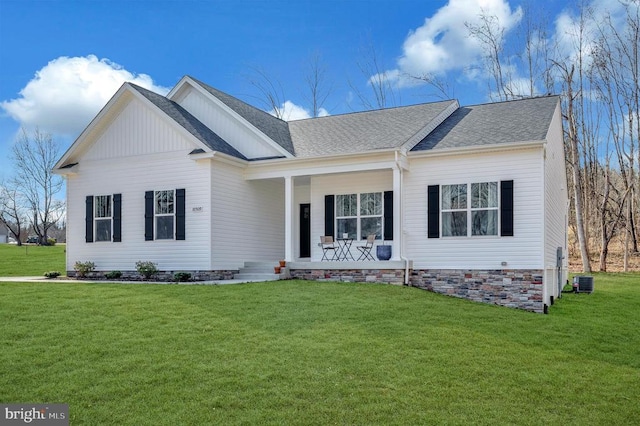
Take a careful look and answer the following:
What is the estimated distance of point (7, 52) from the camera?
49.5ft

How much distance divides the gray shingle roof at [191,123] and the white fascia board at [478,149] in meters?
5.30

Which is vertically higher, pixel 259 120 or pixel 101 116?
pixel 259 120

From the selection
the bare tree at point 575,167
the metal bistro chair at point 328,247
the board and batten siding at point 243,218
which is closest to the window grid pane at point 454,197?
the metal bistro chair at point 328,247

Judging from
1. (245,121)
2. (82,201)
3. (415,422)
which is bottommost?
(415,422)

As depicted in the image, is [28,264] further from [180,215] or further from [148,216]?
[180,215]

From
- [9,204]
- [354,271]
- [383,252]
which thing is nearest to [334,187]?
[383,252]

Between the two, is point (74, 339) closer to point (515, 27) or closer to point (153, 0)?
point (153, 0)

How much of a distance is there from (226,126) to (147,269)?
16.3 ft

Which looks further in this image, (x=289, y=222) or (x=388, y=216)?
(x=289, y=222)

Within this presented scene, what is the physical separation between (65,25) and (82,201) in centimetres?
518

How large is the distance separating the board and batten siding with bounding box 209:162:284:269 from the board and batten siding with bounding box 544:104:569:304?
26.1 ft

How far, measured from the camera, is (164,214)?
15.8 metres

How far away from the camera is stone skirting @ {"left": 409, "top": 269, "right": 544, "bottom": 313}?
42.7ft

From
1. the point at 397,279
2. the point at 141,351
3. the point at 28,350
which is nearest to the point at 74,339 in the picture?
the point at 28,350
